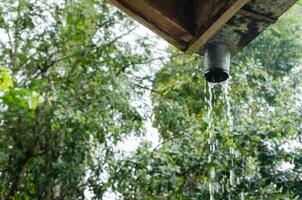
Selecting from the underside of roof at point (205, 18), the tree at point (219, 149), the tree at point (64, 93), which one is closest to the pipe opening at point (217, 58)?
the underside of roof at point (205, 18)

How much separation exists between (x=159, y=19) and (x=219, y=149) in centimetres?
231

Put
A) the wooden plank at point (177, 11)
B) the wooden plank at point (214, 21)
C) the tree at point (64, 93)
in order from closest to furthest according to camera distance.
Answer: the wooden plank at point (214, 21) < the wooden plank at point (177, 11) < the tree at point (64, 93)

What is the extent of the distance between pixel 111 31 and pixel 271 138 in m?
1.70

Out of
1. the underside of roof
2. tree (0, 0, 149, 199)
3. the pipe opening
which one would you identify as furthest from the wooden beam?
tree (0, 0, 149, 199)

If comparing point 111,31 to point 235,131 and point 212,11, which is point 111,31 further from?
point 212,11

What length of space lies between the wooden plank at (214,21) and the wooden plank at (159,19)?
0.9 inches

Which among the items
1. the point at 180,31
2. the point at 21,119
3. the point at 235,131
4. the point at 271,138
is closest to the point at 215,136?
the point at 235,131

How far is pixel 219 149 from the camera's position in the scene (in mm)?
3193

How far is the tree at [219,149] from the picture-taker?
320cm

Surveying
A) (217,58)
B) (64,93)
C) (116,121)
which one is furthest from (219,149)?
(217,58)

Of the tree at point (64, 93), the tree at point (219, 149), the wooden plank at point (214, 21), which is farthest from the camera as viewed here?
the tree at point (64, 93)

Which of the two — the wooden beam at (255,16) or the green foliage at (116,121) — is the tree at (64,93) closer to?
the green foliage at (116,121)

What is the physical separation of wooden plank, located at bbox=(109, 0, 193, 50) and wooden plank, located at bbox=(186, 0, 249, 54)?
0.02 meters

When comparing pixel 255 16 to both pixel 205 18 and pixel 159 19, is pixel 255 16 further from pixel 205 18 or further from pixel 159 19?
pixel 159 19
